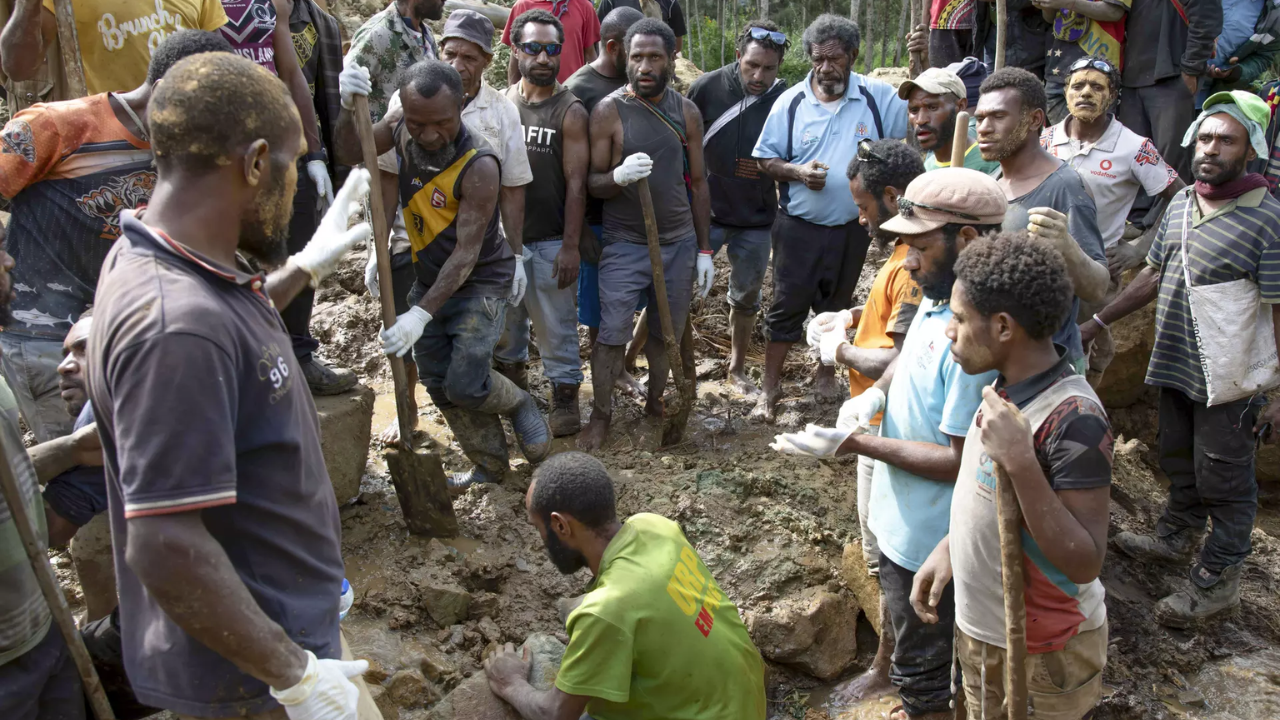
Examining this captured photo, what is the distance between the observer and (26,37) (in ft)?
12.4

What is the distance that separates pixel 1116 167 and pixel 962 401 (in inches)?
108

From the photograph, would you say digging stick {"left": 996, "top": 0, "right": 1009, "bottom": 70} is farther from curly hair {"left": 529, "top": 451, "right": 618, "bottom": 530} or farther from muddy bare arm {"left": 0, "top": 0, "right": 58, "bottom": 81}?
muddy bare arm {"left": 0, "top": 0, "right": 58, "bottom": 81}

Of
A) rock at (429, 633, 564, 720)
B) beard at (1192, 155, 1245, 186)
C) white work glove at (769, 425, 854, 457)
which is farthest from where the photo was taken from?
beard at (1192, 155, 1245, 186)

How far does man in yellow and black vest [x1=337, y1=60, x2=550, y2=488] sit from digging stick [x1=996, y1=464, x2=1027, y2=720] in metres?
2.84

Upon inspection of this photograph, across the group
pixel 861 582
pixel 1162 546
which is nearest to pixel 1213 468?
pixel 1162 546

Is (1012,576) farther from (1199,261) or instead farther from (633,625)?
(1199,261)

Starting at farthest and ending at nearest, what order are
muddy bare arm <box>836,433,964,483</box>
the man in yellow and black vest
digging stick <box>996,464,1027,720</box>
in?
the man in yellow and black vest, muddy bare arm <box>836,433,964,483</box>, digging stick <box>996,464,1027,720</box>

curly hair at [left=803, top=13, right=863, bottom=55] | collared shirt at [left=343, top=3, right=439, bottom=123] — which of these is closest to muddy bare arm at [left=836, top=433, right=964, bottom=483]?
curly hair at [left=803, top=13, right=863, bottom=55]

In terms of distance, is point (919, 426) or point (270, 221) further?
point (919, 426)

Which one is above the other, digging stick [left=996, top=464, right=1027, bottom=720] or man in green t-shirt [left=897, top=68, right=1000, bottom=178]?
man in green t-shirt [left=897, top=68, right=1000, bottom=178]

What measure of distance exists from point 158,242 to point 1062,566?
2.22 meters

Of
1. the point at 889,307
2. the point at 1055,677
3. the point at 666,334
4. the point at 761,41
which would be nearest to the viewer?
the point at 1055,677

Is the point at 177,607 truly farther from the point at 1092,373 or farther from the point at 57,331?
the point at 1092,373

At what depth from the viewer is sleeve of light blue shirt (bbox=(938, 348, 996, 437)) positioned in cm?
A: 269
